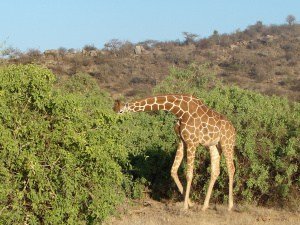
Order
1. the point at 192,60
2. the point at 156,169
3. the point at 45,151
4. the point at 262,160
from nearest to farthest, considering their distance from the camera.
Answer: the point at 45,151 < the point at 262,160 < the point at 156,169 < the point at 192,60

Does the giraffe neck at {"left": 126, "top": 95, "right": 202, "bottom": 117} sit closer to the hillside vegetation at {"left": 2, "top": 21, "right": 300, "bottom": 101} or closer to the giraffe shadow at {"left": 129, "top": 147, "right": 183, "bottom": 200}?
the giraffe shadow at {"left": 129, "top": 147, "right": 183, "bottom": 200}

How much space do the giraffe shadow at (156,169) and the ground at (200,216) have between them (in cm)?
97

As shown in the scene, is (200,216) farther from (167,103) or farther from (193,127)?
(167,103)

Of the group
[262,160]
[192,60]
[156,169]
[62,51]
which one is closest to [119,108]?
[156,169]

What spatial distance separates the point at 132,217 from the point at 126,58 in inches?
1475

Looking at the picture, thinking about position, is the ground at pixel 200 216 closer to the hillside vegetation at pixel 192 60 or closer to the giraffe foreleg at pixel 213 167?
the giraffe foreleg at pixel 213 167

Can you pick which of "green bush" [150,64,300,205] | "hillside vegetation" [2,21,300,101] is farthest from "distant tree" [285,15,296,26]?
"green bush" [150,64,300,205]

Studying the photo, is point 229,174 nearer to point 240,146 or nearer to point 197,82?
point 240,146

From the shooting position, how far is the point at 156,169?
43.1 feet

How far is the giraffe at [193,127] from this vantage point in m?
11.3

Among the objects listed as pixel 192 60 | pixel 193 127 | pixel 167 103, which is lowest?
pixel 193 127

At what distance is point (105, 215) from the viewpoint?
26.7 feet

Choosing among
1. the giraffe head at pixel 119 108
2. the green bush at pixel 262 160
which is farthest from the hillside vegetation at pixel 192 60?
the giraffe head at pixel 119 108

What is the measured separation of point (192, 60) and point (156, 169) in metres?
33.1
